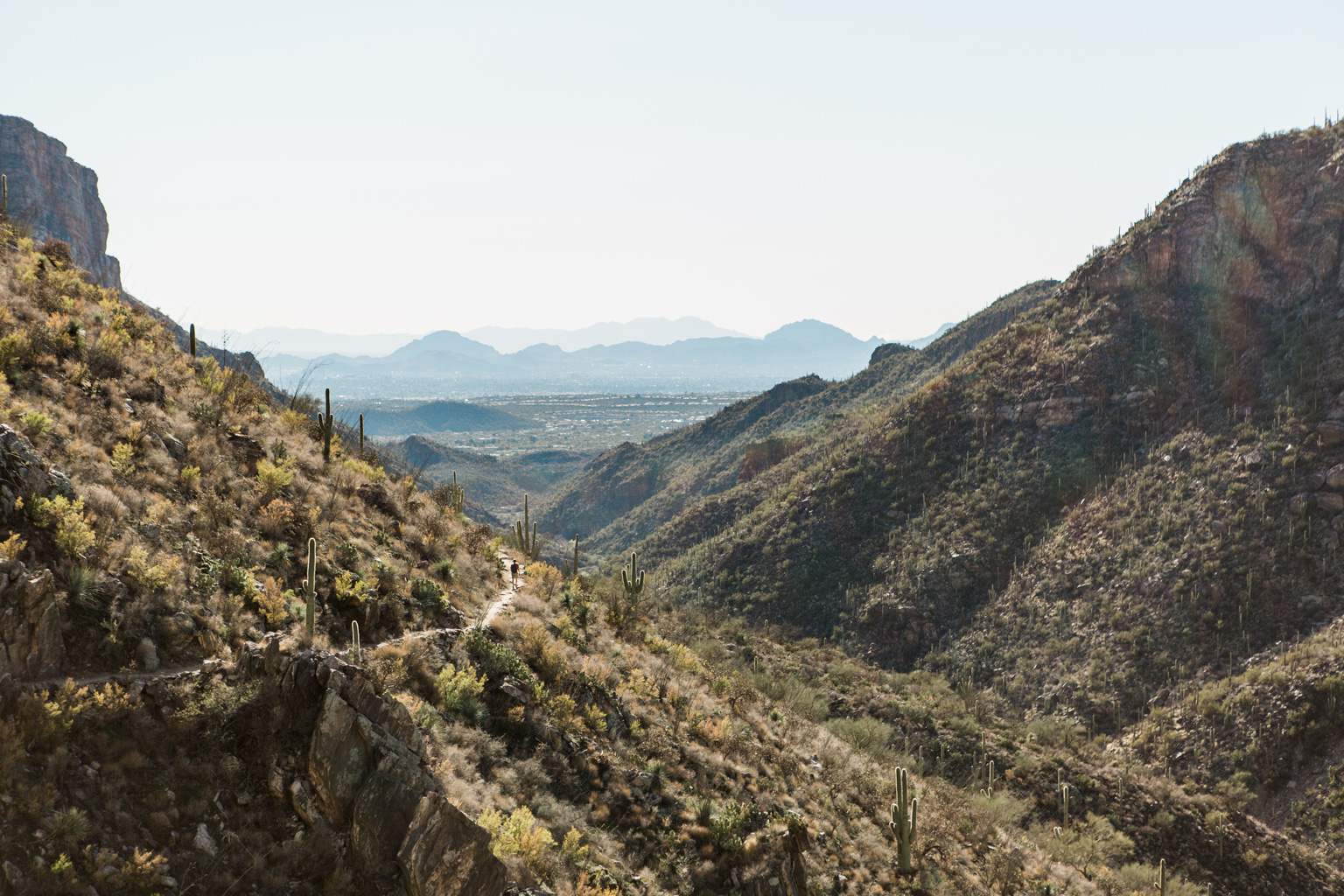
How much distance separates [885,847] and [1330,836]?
71.6 feet

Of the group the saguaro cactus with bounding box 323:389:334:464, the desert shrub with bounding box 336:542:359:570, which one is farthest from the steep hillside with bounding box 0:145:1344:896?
the saguaro cactus with bounding box 323:389:334:464

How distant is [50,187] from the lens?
314 feet

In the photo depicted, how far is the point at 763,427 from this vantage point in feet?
348

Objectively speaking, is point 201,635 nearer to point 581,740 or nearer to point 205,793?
point 205,793

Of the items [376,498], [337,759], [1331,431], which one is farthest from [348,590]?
[1331,431]

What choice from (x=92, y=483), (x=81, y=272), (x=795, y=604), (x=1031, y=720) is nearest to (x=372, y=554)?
(x=92, y=483)

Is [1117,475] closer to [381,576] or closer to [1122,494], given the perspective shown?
[1122,494]

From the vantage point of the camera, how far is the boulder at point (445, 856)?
7.78m

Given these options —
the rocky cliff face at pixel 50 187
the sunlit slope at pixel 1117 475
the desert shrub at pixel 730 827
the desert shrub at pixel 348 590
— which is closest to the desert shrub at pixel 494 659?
the desert shrub at pixel 348 590

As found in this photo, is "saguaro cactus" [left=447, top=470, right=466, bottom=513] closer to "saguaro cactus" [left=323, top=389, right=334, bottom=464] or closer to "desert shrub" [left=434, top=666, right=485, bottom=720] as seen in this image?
"saguaro cactus" [left=323, top=389, right=334, bottom=464]

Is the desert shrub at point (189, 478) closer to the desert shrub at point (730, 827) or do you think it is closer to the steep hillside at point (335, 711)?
the steep hillside at point (335, 711)

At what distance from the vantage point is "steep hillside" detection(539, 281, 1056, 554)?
81812 mm

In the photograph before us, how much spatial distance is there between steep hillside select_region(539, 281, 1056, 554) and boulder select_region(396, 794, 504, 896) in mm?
53097

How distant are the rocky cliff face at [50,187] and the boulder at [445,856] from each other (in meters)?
102
